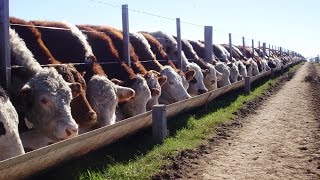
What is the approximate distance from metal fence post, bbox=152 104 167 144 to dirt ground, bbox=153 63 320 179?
25.9 inches

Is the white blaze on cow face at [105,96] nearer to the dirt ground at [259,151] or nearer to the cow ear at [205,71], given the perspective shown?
the dirt ground at [259,151]

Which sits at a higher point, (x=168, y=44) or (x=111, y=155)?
(x=168, y=44)

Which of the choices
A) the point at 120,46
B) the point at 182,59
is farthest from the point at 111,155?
the point at 182,59

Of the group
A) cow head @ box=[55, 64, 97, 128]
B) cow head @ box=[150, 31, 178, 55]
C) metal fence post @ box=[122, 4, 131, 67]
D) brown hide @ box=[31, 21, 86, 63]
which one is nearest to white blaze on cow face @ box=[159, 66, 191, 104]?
metal fence post @ box=[122, 4, 131, 67]

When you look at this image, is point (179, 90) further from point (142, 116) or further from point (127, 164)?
point (127, 164)

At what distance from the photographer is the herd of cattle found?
623cm

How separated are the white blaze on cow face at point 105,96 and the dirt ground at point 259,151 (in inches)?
58.0

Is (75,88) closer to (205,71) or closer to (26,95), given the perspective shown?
(26,95)

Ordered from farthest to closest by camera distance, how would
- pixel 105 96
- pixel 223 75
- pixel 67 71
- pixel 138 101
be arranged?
pixel 223 75
pixel 138 101
pixel 105 96
pixel 67 71

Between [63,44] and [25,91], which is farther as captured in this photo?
[63,44]

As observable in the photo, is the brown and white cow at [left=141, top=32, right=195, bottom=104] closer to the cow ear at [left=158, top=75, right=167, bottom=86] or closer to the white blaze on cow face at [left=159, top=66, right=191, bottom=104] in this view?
the white blaze on cow face at [left=159, top=66, right=191, bottom=104]

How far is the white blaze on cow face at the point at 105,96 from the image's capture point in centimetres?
775

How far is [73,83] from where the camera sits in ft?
22.2

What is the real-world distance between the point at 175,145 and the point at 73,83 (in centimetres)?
200
